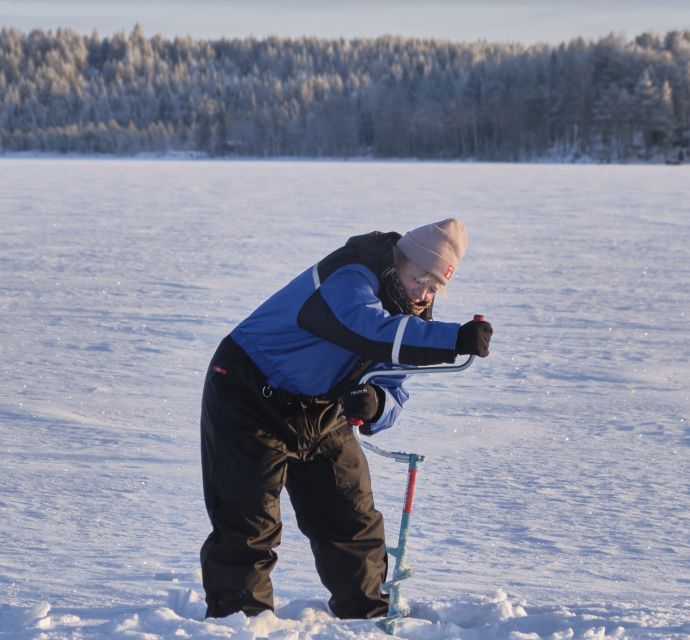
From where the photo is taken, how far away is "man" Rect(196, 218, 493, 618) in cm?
249

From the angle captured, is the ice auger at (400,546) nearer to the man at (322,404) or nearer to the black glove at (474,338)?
the man at (322,404)

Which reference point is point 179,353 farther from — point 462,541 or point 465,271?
point 465,271

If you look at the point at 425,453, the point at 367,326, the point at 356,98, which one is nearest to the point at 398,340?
the point at 367,326

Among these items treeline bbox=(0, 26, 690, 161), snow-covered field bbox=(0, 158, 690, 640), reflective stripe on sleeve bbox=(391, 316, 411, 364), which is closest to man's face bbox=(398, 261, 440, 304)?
reflective stripe on sleeve bbox=(391, 316, 411, 364)

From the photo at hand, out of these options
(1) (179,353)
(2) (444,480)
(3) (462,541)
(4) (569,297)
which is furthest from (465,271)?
(3) (462,541)

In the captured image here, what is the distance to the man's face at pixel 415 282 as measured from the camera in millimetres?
2580

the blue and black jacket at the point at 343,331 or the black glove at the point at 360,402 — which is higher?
the blue and black jacket at the point at 343,331

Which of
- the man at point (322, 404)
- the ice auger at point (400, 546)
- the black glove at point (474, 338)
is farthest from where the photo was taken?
the ice auger at point (400, 546)

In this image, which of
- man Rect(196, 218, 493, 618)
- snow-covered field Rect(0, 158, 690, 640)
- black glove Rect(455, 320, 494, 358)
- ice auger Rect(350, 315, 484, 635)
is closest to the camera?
black glove Rect(455, 320, 494, 358)

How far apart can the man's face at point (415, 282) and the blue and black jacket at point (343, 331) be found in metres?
0.04

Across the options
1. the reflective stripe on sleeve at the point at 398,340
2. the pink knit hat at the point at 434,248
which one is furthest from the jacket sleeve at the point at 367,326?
the pink knit hat at the point at 434,248

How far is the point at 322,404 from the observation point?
280 cm

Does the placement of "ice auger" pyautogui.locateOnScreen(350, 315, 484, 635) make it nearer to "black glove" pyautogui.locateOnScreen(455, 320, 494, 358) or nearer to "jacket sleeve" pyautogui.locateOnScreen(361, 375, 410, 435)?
"jacket sleeve" pyautogui.locateOnScreen(361, 375, 410, 435)

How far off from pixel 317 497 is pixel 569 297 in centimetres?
621
